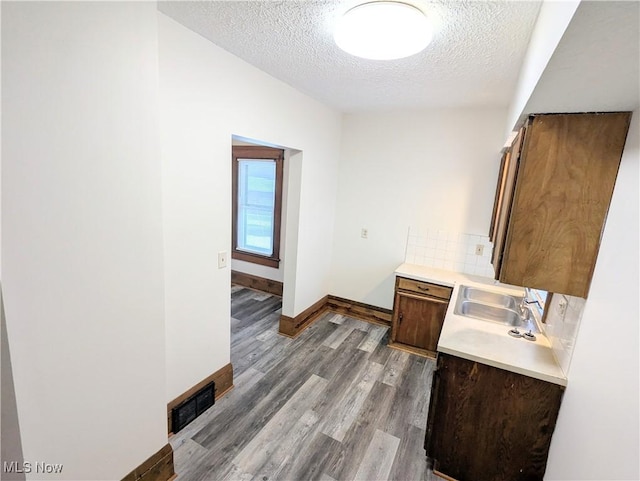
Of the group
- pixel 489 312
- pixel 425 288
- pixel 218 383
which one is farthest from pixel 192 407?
pixel 489 312

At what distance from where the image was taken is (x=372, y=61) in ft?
6.53

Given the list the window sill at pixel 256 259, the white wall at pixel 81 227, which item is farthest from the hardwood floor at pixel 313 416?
the window sill at pixel 256 259

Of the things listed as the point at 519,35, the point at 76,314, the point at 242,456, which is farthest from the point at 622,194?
the point at 242,456

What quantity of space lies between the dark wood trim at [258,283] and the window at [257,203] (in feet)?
0.83

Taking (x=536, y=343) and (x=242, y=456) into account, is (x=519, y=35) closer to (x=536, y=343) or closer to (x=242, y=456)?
(x=536, y=343)

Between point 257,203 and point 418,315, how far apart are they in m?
2.75

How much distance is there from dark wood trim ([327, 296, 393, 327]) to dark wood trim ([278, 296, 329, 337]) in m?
0.25

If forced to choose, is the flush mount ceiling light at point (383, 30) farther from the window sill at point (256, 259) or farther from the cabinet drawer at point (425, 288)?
the window sill at point (256, 259)

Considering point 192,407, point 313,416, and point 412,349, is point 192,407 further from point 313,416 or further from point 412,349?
point 412,349

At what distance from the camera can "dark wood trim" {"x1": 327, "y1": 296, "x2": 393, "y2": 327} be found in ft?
12.4

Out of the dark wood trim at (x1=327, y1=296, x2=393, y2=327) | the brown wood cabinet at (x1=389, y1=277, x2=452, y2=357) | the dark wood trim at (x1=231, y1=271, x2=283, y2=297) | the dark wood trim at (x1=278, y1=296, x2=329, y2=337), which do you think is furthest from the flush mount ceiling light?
the dark wood trim at (x1=231, y1=271, x2=283, y2=297)

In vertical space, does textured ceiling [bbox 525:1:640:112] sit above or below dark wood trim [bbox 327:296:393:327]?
above

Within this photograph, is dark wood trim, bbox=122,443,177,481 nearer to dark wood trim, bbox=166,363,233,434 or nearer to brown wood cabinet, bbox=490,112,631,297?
dark wood trim, bbox=166,363,233,434

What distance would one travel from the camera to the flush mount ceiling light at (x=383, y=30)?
139 cm
